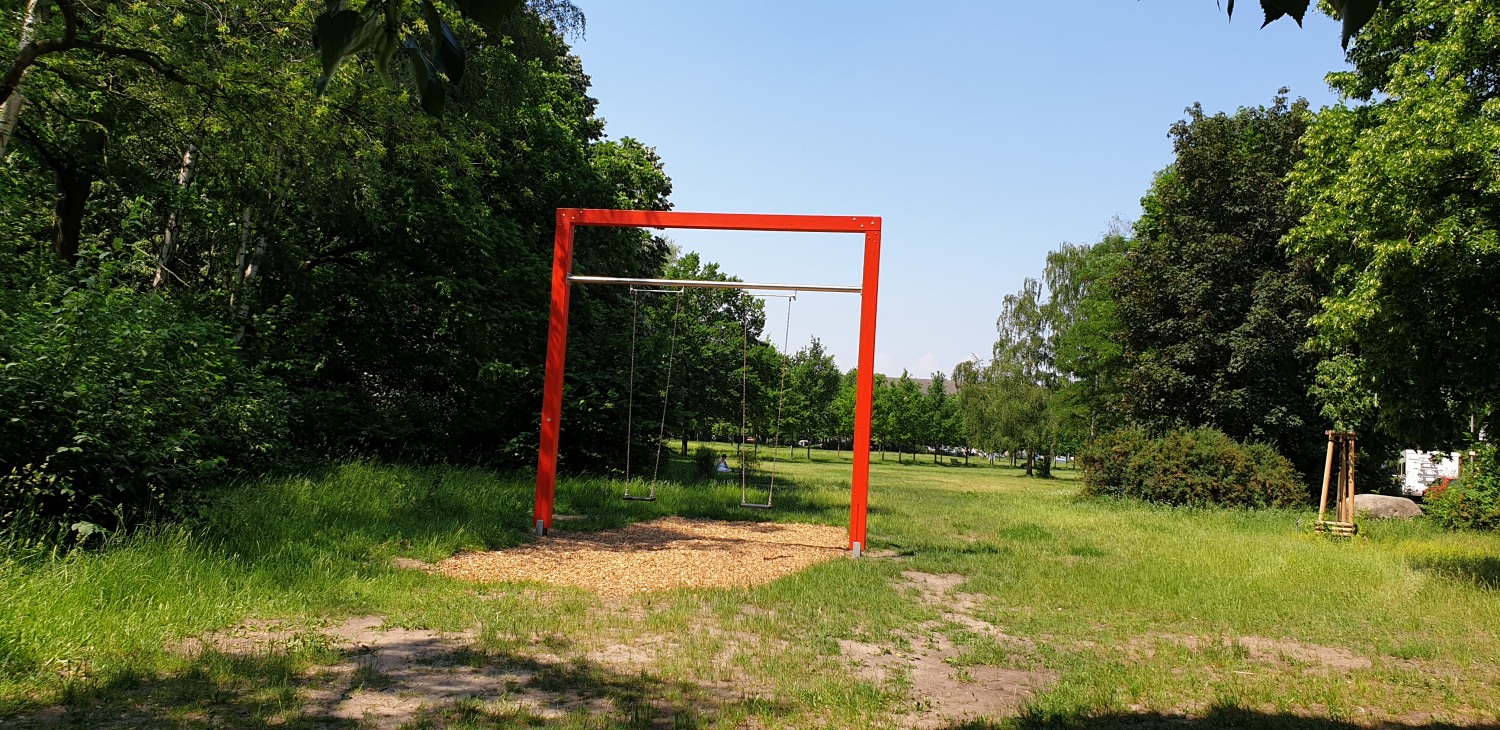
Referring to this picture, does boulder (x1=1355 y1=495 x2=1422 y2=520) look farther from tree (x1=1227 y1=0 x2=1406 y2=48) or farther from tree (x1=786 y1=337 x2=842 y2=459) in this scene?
tree (x1=786 y1=337 x2=842 y2=459)

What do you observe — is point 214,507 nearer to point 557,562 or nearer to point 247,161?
point 557,562

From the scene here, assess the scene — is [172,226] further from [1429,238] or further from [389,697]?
[1429,238]

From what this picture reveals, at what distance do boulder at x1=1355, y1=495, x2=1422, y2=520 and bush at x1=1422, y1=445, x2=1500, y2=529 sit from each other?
0.75m

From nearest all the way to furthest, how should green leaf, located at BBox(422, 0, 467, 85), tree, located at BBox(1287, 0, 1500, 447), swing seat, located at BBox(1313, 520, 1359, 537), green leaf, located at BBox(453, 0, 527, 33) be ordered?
green leaf, located at BBox(453, 0, 527, 33) → green leaf, located at BBox(422, 0, 467, 85) → tree, located at BBox(1287, 0, 1500, 447) → swing seat, located at BBox(1313, 520, 1359, 537)

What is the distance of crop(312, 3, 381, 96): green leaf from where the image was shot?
1471 mm

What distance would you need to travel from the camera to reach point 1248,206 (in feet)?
74.4

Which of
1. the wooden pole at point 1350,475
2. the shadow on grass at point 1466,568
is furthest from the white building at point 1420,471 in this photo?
the shadow on grass at point 1466,568

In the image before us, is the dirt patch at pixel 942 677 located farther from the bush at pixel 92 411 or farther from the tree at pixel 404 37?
the bush at pixel 92 411

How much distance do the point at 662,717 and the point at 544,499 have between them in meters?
7.05

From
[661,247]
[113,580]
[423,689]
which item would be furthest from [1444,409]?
[661,247]

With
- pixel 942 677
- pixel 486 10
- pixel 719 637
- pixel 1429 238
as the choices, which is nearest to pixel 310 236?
pixel 719 637

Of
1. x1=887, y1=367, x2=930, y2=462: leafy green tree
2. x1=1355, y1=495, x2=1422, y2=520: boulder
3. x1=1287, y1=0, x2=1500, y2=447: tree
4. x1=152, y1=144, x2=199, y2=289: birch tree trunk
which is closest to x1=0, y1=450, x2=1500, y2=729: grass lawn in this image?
x1=1287, y1=0, x2=1500, y2=447: tree

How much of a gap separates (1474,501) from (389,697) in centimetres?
1863

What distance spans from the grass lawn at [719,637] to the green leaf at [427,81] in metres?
3.27
